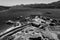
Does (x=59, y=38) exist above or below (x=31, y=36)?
below

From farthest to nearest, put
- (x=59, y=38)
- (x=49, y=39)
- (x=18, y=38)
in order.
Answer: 1. (x=59, y=38)
2. (x=49, y=39)
3. (x=18, y=38)

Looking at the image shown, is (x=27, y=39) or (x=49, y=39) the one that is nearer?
(x=27, y=39)

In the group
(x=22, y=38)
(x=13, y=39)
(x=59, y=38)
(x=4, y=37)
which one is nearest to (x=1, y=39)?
(x=4, y=37)

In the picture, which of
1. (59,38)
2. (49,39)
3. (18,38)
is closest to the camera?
(18,38)

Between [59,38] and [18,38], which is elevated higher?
[18,38]

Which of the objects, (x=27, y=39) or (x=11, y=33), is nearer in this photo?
(x=27, y=39)

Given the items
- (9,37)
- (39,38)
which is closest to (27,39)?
(39,38)

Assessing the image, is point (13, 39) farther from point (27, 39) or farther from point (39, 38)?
point (39, 38)

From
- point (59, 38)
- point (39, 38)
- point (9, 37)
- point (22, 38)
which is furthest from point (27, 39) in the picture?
point (59, 38)

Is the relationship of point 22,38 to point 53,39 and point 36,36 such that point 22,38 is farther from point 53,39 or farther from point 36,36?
point 53,39
